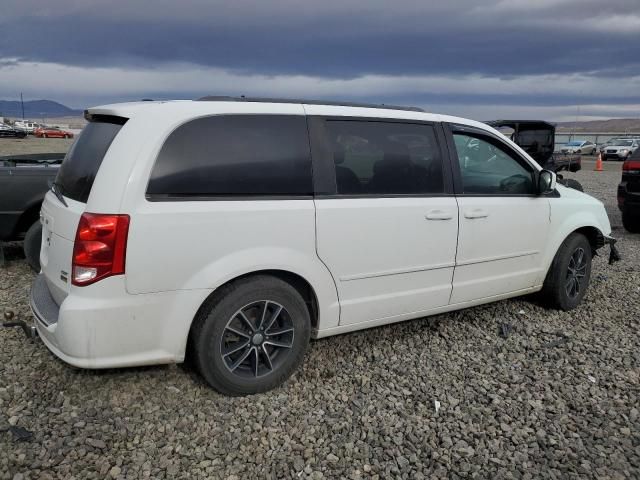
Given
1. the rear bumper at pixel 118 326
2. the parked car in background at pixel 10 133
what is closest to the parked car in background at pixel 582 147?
the rear bumper at pixel 118 326

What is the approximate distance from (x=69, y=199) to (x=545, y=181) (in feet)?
11.9

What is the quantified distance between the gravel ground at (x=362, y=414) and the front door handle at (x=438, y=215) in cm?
102

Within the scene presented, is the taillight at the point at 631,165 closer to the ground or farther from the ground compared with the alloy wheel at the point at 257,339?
farther from the ground

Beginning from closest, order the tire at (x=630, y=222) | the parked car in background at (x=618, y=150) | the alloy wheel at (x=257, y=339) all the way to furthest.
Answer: the alloy wheel at (x=257, y=339), the tire at (x=630, y=222), the parked car in background at (x=618, y=150)

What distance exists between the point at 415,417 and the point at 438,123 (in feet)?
7.07

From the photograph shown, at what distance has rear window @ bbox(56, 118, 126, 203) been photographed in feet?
10.2

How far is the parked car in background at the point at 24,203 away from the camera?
564 cm

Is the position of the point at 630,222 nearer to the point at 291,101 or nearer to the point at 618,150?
the point at 291,101

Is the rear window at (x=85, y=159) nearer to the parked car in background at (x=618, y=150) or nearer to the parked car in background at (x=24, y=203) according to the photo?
the parked car in background at (x=24, y=203)

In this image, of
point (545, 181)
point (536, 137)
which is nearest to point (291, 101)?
point (545, 181)

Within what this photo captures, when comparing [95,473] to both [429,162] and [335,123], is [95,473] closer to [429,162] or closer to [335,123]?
[335,123]

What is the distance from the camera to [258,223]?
319 cm

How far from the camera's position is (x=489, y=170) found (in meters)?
4.45

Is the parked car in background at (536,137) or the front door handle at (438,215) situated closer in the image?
the front door handle at (438,215)
